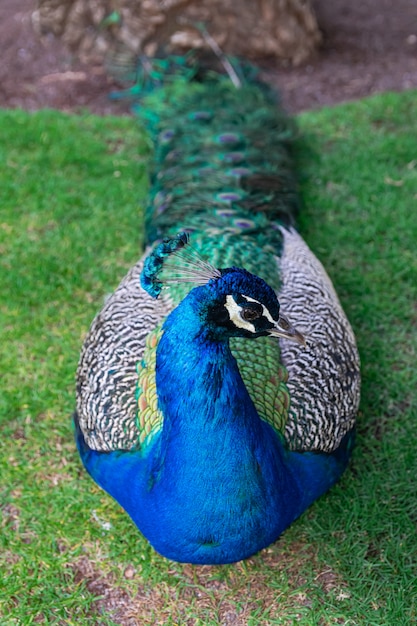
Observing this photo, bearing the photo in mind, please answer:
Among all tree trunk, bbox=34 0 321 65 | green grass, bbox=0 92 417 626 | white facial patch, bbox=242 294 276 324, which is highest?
white facial patch, bbox=242 294 276 324

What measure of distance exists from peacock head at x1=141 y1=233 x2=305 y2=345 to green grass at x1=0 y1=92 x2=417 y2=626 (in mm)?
869

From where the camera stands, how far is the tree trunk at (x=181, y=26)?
178 inches

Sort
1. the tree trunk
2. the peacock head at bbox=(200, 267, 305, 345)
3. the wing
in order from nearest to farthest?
1. the peacock head at bbox=(200, 267, 305, 345)
2. the wing
3. the tree trunk

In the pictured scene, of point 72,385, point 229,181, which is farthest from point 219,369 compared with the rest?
point 229,181

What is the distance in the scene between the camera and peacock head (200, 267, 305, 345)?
158 cm

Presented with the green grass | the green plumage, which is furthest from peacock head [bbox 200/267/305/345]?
the green grass

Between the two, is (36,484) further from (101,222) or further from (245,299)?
(101,222)

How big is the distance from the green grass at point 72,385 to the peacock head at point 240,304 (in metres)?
0.90

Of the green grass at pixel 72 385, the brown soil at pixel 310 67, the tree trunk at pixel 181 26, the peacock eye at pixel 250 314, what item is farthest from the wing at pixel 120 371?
the tree trunk at pixel 181 26

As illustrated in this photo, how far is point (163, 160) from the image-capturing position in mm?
3242

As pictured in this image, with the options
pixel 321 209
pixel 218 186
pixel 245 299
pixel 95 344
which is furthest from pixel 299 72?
pixel 245 299

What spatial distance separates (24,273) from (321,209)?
1.44m

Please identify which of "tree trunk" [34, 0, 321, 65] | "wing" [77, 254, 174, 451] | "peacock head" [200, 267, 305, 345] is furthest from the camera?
"tree trunk" [34, 0, 321, 65]

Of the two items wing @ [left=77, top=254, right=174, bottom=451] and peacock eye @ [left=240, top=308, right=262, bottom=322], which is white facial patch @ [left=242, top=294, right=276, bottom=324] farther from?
wing @ [left=77, top=254, right=174, bottom=451]
